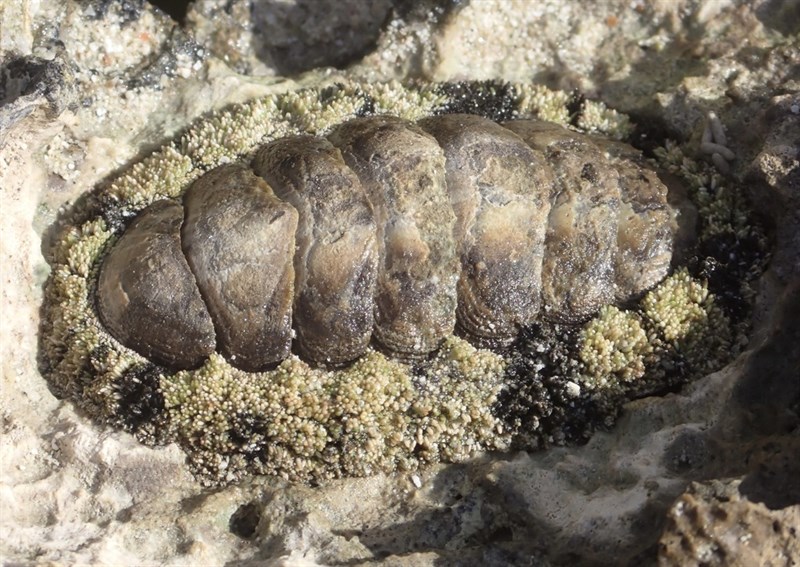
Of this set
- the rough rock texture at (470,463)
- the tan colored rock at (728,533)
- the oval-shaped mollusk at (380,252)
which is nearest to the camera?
the tan colored rock at (728,533)

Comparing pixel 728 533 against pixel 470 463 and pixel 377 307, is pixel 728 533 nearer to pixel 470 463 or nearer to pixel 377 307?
pixel 470 463

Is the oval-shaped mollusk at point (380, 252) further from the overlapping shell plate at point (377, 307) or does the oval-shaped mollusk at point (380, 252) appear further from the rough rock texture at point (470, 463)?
the rough rock texture at point (470, 463)

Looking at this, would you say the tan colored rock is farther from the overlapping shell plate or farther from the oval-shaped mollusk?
the oval-shaped mollusk

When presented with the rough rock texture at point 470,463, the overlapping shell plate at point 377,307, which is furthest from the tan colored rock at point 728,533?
the overlapping shell plate at point 377,307

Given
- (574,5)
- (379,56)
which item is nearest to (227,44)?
(379,56)

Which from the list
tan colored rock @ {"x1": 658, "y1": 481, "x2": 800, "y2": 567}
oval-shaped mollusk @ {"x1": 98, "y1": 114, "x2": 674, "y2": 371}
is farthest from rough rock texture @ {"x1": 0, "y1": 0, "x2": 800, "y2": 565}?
oval-shaped mollusk @ {"x1": 98, "y1": 114, "x2": 674, "y2": 371}

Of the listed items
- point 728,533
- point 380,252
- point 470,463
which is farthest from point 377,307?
point 728,533
